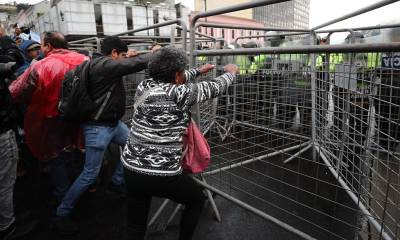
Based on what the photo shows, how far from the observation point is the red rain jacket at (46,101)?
317 centimetres

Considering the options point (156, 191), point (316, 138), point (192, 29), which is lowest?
point (316, 138)

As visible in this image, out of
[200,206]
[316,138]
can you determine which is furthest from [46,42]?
[316,138]

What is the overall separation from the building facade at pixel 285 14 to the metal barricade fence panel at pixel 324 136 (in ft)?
297

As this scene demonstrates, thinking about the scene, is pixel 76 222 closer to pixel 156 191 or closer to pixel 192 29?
pixel 156 191

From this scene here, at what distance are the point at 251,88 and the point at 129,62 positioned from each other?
4.85 feet

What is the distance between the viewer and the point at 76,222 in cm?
340

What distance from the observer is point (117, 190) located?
4.03m

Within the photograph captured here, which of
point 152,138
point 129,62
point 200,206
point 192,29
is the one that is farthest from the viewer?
point 129,62

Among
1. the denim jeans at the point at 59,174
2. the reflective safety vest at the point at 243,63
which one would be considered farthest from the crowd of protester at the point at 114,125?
the reflective safety vest at the point at 243,63

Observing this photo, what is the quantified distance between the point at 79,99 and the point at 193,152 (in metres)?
1.35

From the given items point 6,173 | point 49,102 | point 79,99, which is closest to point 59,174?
point 49,102

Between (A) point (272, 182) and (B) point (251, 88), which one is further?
(A) point (272, 182)

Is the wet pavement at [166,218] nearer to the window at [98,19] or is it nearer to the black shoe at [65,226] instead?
the black shoe at [65,226]

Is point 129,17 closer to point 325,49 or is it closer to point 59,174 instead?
point 59,174
